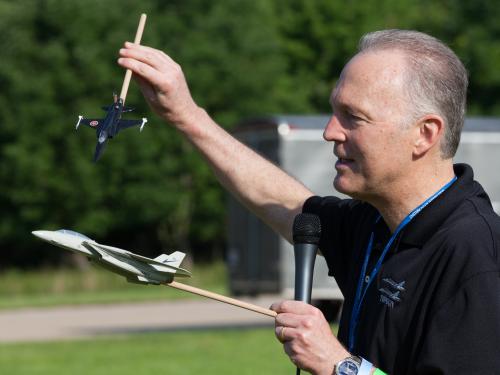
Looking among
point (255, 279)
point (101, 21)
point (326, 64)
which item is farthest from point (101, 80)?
point (255, 279)

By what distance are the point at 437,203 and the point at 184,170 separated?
39311mm

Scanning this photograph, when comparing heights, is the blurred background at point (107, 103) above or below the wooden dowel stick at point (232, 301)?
below

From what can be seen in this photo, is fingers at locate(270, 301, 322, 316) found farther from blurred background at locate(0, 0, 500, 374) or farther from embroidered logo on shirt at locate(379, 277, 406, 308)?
blurred background at locate(0, 0, 500, 374)

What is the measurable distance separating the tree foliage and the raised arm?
33.0m

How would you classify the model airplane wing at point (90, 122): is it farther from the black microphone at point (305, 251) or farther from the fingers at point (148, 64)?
the black microphone at point (305, 251)

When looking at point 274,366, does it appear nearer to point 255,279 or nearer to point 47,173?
point 255,279

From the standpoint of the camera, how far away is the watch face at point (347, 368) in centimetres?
309

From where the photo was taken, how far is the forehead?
3.27 meters

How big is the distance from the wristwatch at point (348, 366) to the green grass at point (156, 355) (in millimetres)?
8858

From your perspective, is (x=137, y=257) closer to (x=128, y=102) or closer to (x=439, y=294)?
(x=439, y=294)

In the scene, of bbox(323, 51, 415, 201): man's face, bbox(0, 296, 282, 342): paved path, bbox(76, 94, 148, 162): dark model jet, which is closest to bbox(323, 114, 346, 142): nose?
bbox(323, 51, 415, 201): man's face

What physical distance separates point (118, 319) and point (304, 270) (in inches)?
665

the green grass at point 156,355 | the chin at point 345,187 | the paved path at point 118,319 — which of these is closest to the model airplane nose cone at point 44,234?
the chin at point 345,187

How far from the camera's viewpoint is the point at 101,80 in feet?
127
